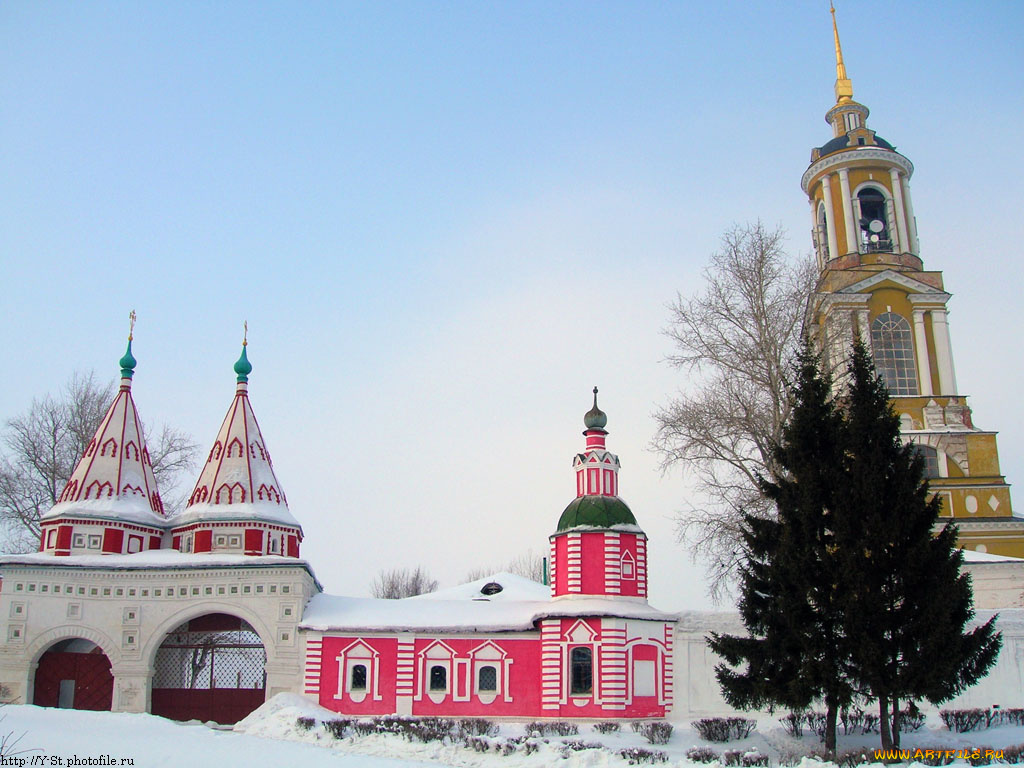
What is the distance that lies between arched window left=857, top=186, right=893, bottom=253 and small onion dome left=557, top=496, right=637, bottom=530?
13849mm

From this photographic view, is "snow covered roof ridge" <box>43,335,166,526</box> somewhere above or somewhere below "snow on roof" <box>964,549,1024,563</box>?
above

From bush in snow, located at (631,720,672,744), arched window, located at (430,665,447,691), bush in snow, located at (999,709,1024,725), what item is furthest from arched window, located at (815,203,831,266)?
bush in snow, located at (631,720,672,744)

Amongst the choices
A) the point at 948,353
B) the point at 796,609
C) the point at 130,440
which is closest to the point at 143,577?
the point at 130,440

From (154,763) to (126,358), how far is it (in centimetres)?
1642

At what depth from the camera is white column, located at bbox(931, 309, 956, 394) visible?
92.0ft

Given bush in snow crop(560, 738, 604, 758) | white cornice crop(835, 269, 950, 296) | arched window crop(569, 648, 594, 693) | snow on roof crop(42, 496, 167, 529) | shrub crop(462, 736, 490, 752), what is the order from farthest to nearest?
white cornice crop(835, 269, 950, 296) → snow on roof crop(42, 496, 167, 529) → arched window crop(569, 648, 594, 693) → shrub crop(462, 736, 490, 752) → bush in snow crop(560, 738, 604, 758)

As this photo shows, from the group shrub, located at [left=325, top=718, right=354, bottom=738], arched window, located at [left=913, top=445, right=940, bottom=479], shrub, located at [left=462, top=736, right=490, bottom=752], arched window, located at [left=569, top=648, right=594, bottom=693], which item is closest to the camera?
shrub, located at [left=462, top=736, right=490, bottom=752]

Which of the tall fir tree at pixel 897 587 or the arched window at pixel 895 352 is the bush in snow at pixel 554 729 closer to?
the tall fir tree at pixel 897 587

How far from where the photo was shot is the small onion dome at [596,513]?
2164cm

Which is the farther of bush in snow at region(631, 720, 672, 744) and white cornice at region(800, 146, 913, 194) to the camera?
white cornice at region(800, 146, 913, 194)

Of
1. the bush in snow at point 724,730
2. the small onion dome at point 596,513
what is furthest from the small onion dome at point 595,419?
the bush in snow at point 724,730

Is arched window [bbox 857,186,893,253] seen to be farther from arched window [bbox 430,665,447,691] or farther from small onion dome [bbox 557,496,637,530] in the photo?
arched window [bbox 430,665,447,691]

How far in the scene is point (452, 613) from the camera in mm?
22031

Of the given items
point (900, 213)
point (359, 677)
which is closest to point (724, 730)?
point (359, 677)
